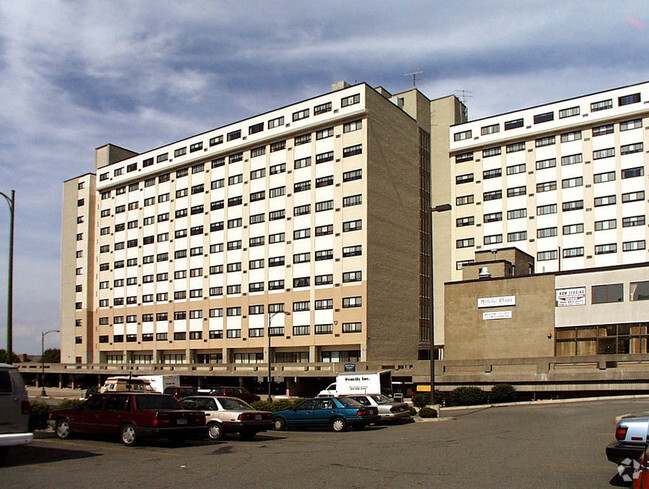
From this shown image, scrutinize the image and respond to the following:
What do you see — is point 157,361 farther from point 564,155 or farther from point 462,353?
point 564,155

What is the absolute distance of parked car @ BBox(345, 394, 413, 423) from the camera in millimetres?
29891

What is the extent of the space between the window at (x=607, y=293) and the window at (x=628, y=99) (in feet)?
82.7

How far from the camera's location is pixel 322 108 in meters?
77.0

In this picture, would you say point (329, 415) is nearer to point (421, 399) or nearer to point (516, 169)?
point (421, 399)

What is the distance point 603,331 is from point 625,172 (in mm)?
22738

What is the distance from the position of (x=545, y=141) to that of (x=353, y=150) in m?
21.7

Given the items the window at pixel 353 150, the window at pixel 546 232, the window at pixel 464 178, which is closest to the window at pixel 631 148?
the window at pixel 546 232

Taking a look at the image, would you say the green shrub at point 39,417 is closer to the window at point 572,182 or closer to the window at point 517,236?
the window at point 517,236

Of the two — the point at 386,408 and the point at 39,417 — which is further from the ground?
the point at 39,417

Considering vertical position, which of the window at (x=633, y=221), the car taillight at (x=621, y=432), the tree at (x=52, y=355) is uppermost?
the window at (x=633, y=221)

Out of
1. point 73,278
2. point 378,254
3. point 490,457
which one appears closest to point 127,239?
point 73,278

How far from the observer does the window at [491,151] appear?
7975 centimetres

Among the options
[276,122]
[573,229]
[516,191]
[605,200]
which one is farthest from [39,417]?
[516,191]

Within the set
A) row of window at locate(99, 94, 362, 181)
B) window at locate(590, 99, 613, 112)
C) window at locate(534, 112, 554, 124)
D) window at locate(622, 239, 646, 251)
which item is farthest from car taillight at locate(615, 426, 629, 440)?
window at locate(534, 112, 554, 124)
